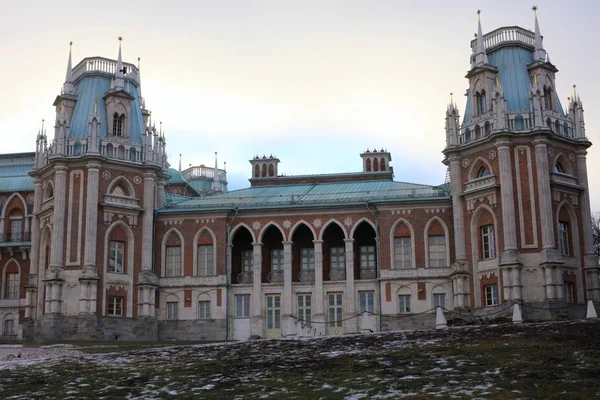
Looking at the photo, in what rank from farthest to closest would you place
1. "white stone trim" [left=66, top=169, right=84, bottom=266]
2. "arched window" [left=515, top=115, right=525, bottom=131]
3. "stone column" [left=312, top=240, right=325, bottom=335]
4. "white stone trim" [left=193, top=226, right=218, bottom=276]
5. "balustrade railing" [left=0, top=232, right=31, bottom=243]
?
"balustrade railing" [left=0, top=232, right=31, bottom=243] < "white stone trim" [left=193, top=226, right=218, bottom=276] < "stone column" [left=312, top=240, right=325, bottom=335] < "white stone trim" [left=66, top=169, right=84, bottom=266] < "arched window" [left=515, top=115, right=525, bottom=131]

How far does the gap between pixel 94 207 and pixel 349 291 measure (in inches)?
669

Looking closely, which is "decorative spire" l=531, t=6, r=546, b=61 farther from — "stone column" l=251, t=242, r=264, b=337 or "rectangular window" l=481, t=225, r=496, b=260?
"stone column" l=251, t=242, r=264, b=337

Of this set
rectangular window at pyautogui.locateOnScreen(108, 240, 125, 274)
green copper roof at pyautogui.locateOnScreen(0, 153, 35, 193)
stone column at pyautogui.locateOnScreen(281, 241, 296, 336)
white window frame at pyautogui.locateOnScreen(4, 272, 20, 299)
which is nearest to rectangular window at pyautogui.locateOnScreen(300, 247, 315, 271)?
stone column at pyautogui.locateOnScreen(281, 241, 296, 336)

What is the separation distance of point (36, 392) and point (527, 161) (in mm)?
33142

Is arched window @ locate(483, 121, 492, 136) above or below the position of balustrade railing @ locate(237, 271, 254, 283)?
above

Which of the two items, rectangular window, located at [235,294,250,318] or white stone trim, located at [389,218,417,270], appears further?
rectangular window, located at [235,294,250,318]

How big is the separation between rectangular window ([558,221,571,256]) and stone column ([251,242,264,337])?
745 inches

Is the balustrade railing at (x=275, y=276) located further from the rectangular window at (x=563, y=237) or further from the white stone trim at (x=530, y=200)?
the rectangular window at (x=563, y=237)

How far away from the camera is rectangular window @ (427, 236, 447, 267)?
5350cm

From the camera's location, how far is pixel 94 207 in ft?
175

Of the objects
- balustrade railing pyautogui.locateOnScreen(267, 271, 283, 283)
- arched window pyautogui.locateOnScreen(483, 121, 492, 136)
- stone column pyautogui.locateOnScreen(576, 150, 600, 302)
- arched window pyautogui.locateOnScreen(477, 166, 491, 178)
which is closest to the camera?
stone column pyautogui.locateOnScreen(576, 150, 600, 302)

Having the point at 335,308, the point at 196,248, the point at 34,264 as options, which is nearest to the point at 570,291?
the point at 335,308

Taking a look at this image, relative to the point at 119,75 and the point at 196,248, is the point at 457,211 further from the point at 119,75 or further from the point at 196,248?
Result: the point at 119,75

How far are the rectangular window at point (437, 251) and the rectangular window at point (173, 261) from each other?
16522 mm
